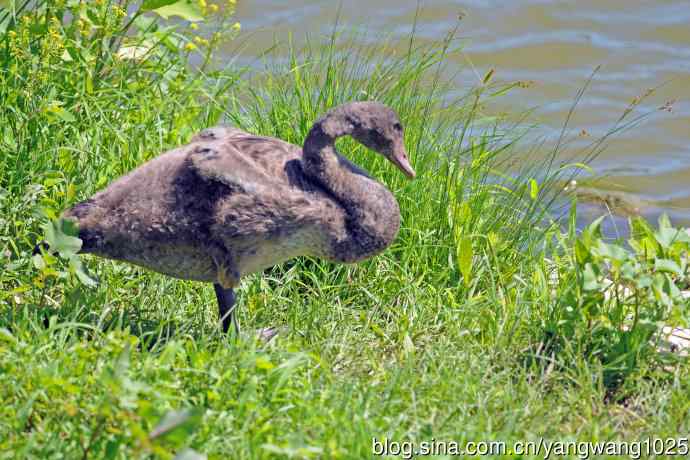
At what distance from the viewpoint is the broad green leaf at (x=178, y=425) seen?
3119 millimetres

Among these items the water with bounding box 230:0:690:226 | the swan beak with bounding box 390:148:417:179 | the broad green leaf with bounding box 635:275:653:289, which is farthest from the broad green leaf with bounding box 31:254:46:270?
the water with bounding box 230:0:690:226

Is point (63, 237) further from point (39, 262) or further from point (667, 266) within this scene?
point (667, 266)

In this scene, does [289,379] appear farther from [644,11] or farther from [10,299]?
[644,11]

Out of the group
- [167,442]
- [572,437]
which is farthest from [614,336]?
[167,442]

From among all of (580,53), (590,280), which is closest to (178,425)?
(590,280)

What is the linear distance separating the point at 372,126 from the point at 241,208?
711 mm

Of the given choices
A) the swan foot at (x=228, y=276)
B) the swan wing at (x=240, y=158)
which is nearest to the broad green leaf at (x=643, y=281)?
the swan wing at (x=240, y=158)

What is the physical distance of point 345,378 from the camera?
4141mm

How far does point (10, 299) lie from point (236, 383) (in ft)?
4.49

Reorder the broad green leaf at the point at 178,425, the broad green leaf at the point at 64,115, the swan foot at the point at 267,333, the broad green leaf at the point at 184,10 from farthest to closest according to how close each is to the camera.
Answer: the broad green leaf at the point at 184,10 < the broad green leaf at the point at 64,115 < the swan foot at the point at 267,333 < the broad green leaf at the point at 178,425

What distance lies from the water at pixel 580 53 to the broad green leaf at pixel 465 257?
3259mm

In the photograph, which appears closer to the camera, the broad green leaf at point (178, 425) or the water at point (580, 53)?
the broad green leaf at point (178, 425)

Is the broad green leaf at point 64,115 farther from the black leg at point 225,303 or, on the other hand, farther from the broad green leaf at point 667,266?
the broad green leaf at point 667,266

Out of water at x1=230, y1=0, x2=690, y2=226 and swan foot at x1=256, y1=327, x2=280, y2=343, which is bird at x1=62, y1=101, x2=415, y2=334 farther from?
water at x1=230, y1=0, x2=690, y2=226
